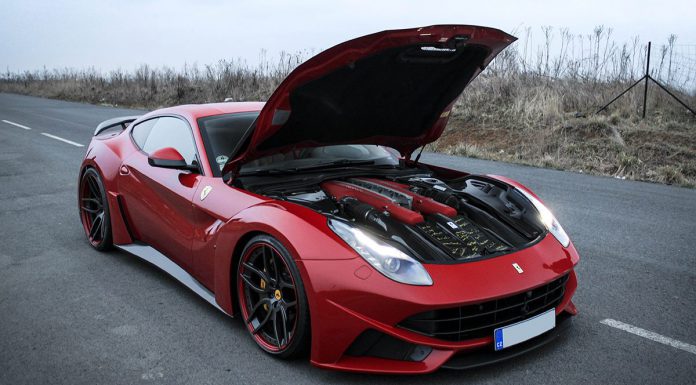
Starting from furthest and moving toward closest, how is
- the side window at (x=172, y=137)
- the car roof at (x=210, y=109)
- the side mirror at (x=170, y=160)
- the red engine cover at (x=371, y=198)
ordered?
1. the car roof at (x=210, y=109)
2. the side window at (x=172, y=137)
3. the side mirror at (x=170, y=160)
4. the red engine cover at (x=371, y=198)

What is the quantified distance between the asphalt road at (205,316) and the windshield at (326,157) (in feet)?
3.27

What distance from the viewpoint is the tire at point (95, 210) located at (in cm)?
513

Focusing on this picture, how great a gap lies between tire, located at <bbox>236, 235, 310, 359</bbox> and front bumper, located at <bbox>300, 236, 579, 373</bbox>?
0.11m

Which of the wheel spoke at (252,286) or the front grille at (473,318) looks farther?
the wheel spoke at (252,286)

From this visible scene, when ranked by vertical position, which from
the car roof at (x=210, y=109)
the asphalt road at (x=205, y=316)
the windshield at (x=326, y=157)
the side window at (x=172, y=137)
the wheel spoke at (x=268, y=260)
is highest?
the car roof at (x=210, y=109)

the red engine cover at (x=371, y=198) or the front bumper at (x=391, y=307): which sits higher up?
the red engine cover at (x=371, y=198)

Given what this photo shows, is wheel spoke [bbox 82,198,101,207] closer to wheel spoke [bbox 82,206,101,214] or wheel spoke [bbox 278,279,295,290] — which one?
wheel spoke [bbox 82,206,101,214]

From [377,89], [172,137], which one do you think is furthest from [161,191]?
[377,89]

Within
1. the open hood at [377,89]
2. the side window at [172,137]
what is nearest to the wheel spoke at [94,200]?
the side window at [172,137]

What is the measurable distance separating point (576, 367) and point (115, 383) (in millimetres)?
2294

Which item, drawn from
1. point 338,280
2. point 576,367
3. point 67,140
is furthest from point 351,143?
point 67,140

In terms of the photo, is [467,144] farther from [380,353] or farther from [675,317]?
[380,353]

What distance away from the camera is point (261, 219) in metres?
3.44

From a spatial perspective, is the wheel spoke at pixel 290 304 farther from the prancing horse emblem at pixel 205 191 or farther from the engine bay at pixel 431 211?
the prancing horse emblem at pixel 205 191
